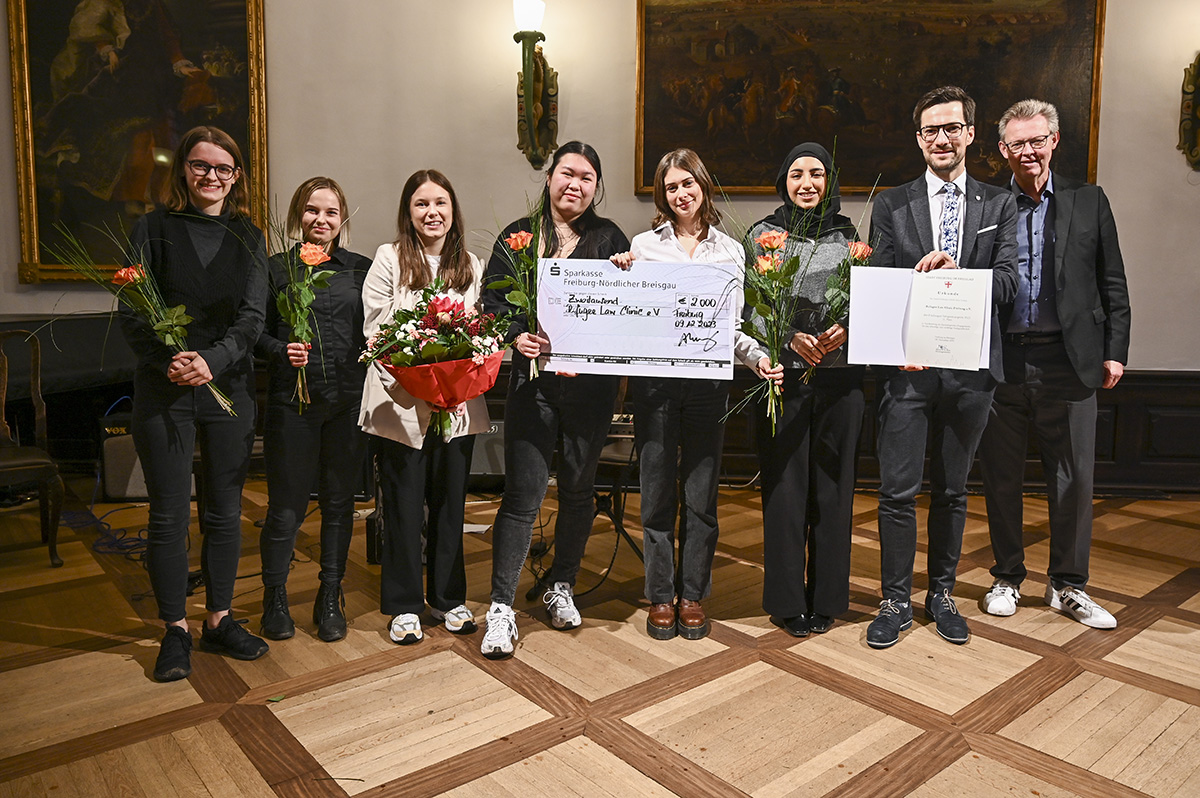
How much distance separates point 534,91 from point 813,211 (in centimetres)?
271

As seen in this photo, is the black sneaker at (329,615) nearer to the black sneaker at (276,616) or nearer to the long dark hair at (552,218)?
the black sneaker at (276,616)

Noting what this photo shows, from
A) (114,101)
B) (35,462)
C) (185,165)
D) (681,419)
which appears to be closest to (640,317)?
(681,419)

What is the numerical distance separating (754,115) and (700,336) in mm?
2822

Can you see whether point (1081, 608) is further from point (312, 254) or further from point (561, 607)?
point (312, 254)

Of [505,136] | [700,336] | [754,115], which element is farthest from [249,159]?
[700,336]

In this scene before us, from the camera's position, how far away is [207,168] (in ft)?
7.60

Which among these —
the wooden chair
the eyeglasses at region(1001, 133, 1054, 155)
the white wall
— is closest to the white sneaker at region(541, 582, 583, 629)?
the eyeglasses at region(1001, 133, 1054, 155)

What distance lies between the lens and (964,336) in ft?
8.04

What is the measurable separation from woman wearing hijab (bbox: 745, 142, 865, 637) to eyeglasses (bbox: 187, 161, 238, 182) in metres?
1.52

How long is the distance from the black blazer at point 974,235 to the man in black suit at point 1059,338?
0.20 metres

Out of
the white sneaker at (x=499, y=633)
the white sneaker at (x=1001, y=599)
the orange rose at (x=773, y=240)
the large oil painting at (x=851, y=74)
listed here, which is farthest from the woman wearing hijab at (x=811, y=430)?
the large oil painting at (x=851, y=74)

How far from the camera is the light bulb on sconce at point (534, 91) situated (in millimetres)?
4637

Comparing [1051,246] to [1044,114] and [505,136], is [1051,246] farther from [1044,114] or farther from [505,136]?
[505,136]

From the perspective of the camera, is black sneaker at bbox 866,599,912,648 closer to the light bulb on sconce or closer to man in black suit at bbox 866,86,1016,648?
man in black suit at bbox 866,86,1016,648
